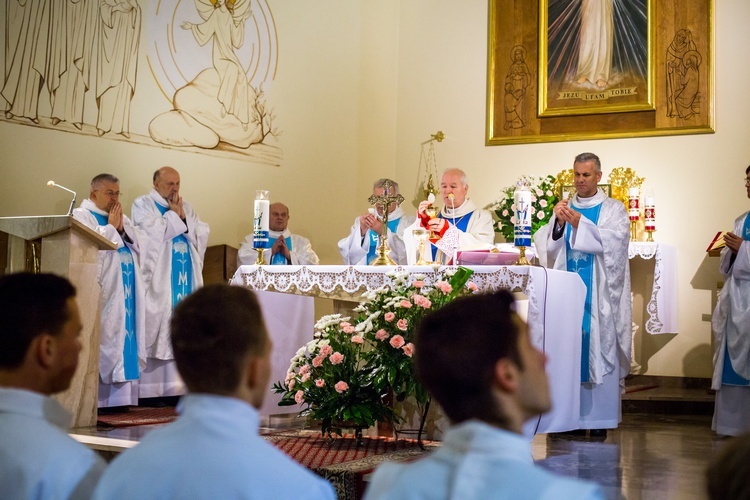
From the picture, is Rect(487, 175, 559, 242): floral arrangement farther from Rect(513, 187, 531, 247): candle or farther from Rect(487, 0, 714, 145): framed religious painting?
Rect(513, 187, 531, 247): candle

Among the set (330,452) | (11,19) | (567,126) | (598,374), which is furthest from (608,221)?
(11,19)

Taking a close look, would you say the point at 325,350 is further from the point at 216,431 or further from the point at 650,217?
the point at 650,217

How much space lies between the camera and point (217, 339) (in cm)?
162

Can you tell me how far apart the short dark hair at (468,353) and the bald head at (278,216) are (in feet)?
25.0

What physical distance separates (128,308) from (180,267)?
82 cm

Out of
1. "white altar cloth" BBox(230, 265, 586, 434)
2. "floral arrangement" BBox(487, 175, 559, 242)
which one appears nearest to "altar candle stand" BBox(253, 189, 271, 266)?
"white altar cloth" BBox(230, 265, 586, 434)

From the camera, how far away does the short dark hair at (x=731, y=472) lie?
101 cm

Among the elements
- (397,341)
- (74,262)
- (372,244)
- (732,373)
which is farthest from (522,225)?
(74,262)

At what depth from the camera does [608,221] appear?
7152 mm

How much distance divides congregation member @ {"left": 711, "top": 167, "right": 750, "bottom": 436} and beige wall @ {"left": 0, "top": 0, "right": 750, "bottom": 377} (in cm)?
183

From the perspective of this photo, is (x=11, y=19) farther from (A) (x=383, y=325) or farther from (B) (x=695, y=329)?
(B) (x=695, y=329)

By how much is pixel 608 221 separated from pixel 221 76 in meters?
4.20

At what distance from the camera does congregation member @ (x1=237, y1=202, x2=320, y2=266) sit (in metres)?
8.67

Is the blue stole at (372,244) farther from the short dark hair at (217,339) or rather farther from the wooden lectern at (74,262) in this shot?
the short dark hair at (217,339)
